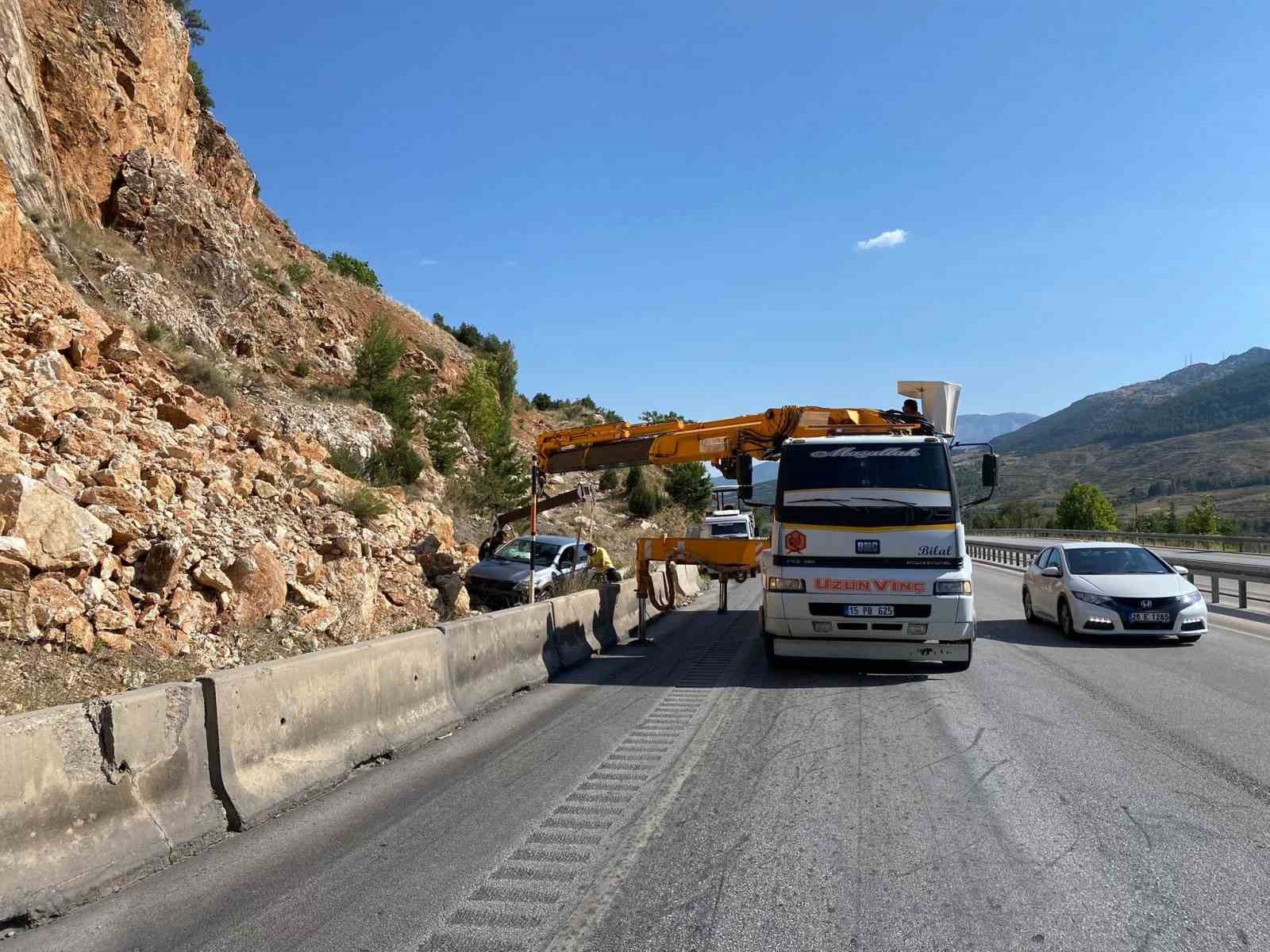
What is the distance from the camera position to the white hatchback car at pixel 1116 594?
13359 mm

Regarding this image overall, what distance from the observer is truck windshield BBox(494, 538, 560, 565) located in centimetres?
1906

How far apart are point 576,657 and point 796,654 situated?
2915 mm

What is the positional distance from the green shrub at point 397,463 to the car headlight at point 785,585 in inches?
570

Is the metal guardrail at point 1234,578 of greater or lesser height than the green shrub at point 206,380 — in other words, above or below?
below

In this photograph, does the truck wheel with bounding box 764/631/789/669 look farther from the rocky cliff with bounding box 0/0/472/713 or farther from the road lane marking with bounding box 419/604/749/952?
the rocky cliff with bounding box 0/0/472/713

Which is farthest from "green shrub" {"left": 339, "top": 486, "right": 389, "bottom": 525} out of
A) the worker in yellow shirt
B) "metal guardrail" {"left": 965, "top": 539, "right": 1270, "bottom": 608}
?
"metal guardrail" {"left": 965, "top": 539, "right": 1270, "bottom": 608}

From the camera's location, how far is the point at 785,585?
35.2 feet

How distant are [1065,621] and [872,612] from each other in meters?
5.81

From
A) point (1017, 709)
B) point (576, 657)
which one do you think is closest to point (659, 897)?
point (1017, 709)

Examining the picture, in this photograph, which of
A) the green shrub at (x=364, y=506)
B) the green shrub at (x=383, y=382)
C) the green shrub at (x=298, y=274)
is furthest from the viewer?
the green shrub at (x=298, y=274)

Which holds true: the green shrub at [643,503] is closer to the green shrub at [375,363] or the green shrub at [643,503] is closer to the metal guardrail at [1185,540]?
the metal guardrail at [1185,540]

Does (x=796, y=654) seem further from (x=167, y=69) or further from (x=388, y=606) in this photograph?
(x=167, y=69)

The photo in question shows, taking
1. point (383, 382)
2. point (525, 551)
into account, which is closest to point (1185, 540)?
point (383, 382)

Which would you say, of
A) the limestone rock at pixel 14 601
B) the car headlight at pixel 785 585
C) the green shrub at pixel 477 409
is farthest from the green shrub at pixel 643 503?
the limestone rock at pixel 14 601
